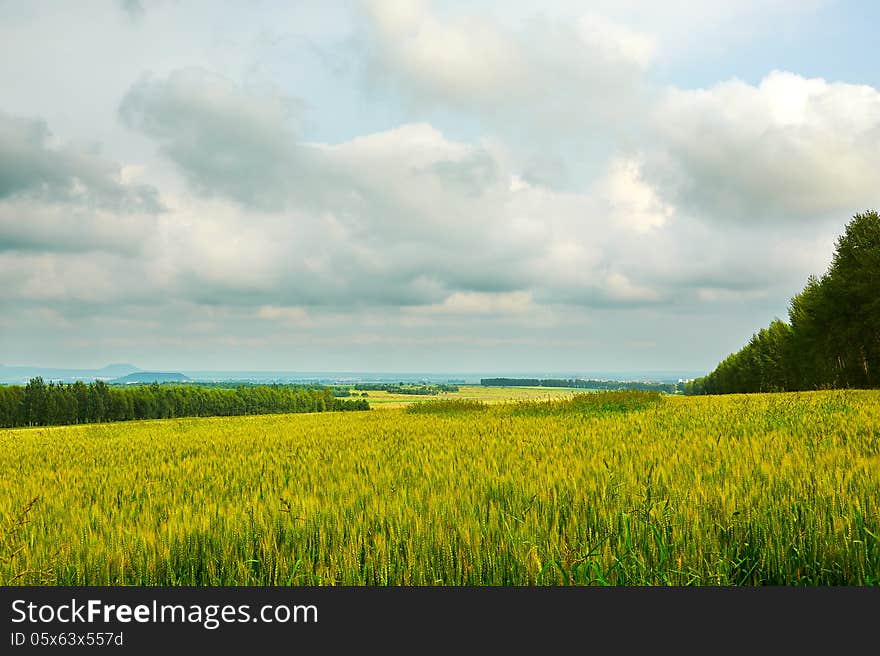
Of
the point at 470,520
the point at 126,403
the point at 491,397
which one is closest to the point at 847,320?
the point at 491,397

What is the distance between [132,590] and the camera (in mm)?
2529

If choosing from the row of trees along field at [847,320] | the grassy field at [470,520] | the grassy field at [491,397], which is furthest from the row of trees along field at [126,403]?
the grassy field at [470,520]

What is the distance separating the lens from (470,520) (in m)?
3.57

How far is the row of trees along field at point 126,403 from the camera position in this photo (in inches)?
3991

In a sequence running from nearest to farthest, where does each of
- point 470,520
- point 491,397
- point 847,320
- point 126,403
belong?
point 470,520 → point 847,320 → point 491,397 → point 126,403

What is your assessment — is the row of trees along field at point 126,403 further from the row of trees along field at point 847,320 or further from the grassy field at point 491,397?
the row of trees along field at point 847,320

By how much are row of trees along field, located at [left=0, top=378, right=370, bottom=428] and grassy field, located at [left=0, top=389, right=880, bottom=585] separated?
103260 millimetres

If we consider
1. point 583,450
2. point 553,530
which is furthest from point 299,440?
point 553,530

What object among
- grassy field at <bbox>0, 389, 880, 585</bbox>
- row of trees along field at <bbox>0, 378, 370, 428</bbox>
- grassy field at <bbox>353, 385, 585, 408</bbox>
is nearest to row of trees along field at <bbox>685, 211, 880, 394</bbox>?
grassy field at <bbox>353, 385, 585, 408</bbox>

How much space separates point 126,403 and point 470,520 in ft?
431

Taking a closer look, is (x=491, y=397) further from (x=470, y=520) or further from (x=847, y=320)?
(x=470, y=520)

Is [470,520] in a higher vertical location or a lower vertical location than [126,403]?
higher

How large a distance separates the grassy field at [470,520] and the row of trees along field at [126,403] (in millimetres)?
103260

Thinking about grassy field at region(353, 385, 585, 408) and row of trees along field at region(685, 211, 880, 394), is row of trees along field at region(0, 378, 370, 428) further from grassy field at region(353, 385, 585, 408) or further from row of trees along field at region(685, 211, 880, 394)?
row of trees along field at region(685, 211, 880, 394)
